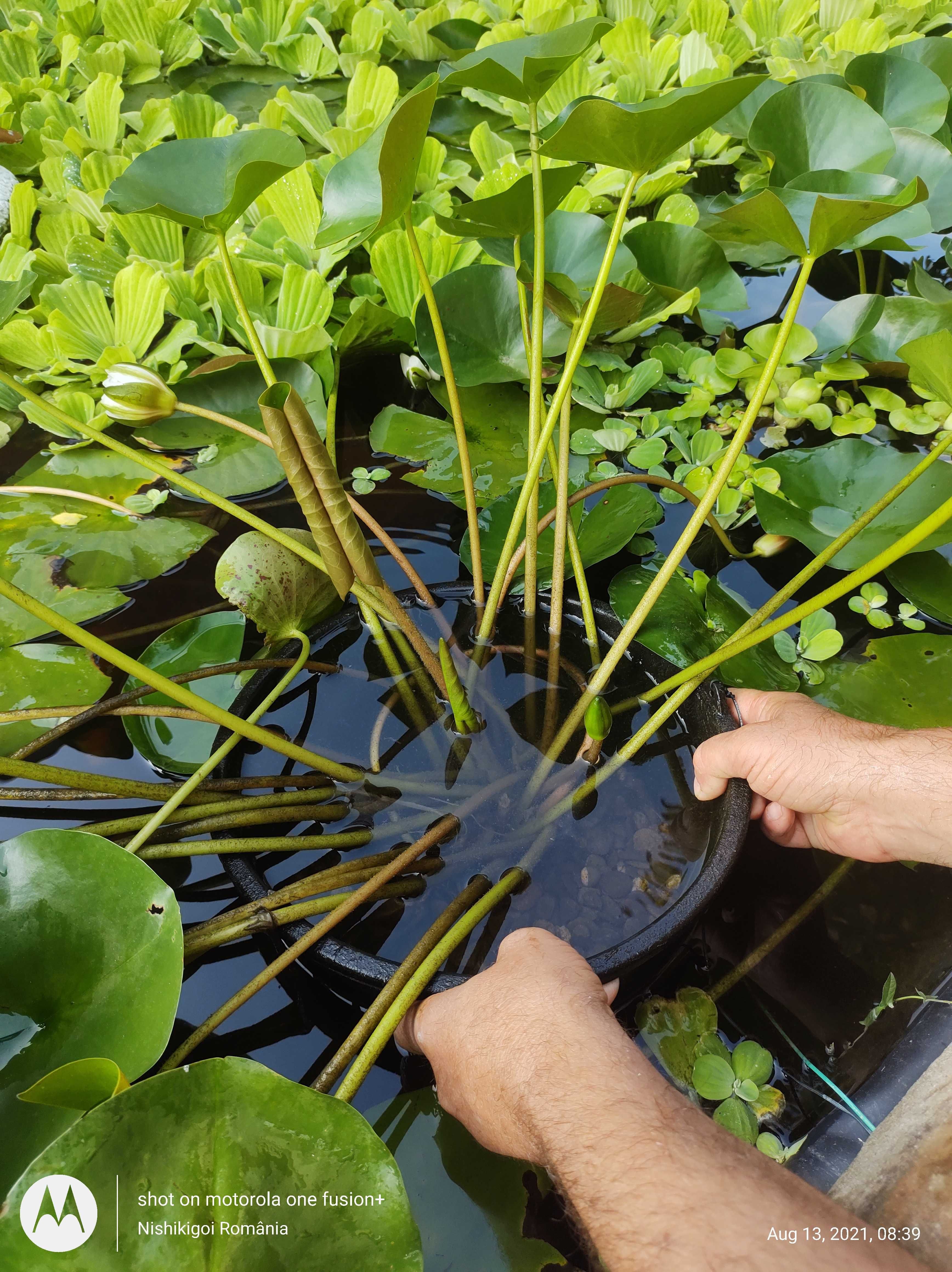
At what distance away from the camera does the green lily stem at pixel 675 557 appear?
0.73m

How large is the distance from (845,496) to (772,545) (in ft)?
0.40

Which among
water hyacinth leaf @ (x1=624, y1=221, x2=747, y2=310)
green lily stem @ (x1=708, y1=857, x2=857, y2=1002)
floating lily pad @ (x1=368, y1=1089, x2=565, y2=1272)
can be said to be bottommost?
floating lily pad @ (x1=368, y1=1089, x2=565, y2=1272)

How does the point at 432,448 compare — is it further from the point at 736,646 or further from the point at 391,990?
the point at 391,990

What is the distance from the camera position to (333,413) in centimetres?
118

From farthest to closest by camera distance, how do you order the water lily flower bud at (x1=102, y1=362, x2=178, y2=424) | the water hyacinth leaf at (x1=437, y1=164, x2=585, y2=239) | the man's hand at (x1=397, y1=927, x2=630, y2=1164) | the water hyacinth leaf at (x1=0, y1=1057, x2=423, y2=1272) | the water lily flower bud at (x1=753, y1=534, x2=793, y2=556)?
the water lily flower bud at (x1=753, y1=534, x2=793, y2=556)
the water lily flower bud at (x1=102, y1=362, x2=178, y2=424)
the water hyacinth leaf at (x1=437, y1=164, x2=585, y2=239)
the man's hand at (x1=397, y1=927, x2=630, y2=1164)
the water hyacinth leaf at (x1=0, y1=1057, x2=423, y2=1272)

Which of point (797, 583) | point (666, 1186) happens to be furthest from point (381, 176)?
point (666, 1186)

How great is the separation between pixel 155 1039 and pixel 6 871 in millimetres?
198

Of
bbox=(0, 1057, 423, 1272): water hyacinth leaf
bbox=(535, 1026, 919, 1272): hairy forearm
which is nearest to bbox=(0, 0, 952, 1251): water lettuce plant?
bbox=(0, 1057, 423, 1272): water hyacinth leaf

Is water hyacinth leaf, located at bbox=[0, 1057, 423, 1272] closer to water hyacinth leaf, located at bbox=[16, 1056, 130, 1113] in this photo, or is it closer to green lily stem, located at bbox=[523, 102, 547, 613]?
water hyacinth leaf, located at bbox=[16, 1056, 130, 1113]

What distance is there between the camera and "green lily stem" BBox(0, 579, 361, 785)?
667 mm

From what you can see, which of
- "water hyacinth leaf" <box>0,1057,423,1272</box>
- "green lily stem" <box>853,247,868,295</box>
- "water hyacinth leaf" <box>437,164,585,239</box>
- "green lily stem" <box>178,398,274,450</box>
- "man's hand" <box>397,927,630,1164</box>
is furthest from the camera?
"green lily stem" <box>853,247,868,295</box>

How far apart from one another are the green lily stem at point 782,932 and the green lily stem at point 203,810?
49 cm

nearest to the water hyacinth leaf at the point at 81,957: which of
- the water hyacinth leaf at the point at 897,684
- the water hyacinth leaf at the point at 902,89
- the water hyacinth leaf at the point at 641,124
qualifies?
the water hyacinth leaf at the point at 641,124

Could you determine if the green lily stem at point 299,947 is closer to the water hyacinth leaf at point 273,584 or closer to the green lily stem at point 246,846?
the green lily stem at point 246,846
